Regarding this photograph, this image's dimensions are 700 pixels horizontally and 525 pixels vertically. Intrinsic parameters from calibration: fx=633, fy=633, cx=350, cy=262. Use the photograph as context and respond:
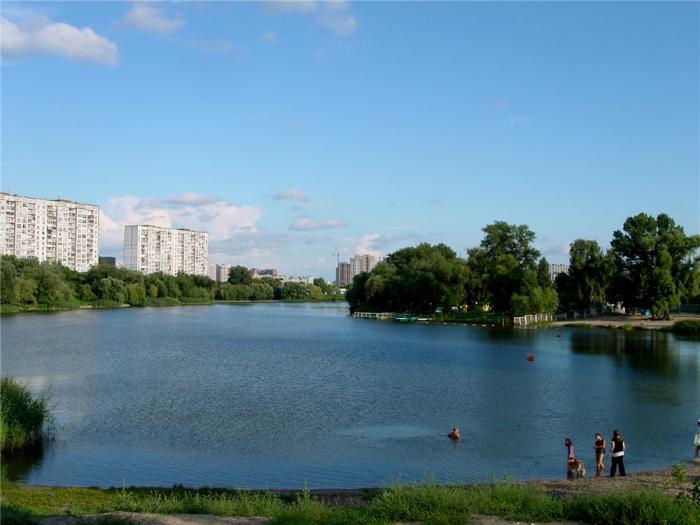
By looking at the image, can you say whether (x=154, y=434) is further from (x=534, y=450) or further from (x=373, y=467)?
(x=534, y=450)

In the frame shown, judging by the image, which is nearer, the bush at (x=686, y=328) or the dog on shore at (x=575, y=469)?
the dog on shore at (x=575, y=469)

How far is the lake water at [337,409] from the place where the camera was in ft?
69.7

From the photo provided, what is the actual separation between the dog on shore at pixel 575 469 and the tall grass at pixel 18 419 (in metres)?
18.6

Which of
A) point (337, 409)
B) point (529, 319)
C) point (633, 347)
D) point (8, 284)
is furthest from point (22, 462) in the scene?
point (8, 284)

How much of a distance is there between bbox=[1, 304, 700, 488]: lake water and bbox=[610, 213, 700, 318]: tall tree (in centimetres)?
2556

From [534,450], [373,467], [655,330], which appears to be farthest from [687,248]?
[373,467]

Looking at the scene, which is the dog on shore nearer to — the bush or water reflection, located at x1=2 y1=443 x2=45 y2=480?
water reflection, located at x1=2 y1=443 x2=45 y2=480

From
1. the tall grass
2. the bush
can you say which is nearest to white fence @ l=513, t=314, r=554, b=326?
the bush

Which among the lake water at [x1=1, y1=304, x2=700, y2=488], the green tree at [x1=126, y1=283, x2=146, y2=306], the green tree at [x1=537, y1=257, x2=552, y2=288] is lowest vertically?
the lake water at [x1=1, y1=304, x2=700, y2=488]

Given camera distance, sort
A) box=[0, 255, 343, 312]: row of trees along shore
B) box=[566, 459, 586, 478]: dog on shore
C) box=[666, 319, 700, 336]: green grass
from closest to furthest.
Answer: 1. box=[566, 459, 586, 478]: dog on shore
2. box=[666, 319, 700, 336]: green grass
3. box=[0, 255, 343, 312]: row of trees along shore

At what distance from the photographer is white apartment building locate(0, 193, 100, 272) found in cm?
13430

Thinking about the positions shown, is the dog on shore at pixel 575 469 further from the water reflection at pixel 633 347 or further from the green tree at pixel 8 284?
the green tree at pixel 8 284

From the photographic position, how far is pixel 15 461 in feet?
69.5

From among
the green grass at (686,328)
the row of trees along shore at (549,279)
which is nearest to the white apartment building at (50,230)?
the row of trees along shore at (549,279)
